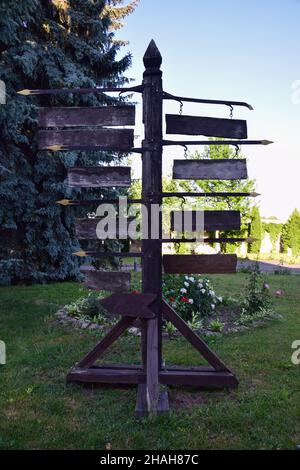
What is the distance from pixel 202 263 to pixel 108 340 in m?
1.21

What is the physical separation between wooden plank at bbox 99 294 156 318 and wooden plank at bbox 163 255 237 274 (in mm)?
410

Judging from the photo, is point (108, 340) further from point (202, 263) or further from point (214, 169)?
point (214, 169)

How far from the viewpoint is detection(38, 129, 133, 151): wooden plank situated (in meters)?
3.64

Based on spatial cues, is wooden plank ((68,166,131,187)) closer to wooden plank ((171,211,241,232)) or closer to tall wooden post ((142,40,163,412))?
Result: tall wooden post ((142,40,163,412))

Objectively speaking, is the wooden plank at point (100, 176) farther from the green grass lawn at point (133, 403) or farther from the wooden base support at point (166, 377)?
the green grass lawn at point (133, 403)

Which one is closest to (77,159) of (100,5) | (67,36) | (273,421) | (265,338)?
(67,36)

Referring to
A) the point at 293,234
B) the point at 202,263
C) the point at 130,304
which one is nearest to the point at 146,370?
the point at 130,304

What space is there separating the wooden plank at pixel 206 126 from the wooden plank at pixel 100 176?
2.05 feet

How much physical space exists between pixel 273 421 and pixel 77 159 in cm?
874

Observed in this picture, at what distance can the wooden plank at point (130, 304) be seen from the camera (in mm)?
3324

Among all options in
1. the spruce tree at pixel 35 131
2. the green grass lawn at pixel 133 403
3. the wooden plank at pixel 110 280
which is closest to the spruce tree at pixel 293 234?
the spruce tree at pixel 35 131

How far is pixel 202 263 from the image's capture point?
12.3 ft

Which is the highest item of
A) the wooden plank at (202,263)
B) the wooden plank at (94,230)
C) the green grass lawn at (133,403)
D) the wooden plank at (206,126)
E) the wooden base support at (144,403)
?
the wooden plank at (206,126)

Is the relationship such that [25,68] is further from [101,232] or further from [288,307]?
[288,307]
